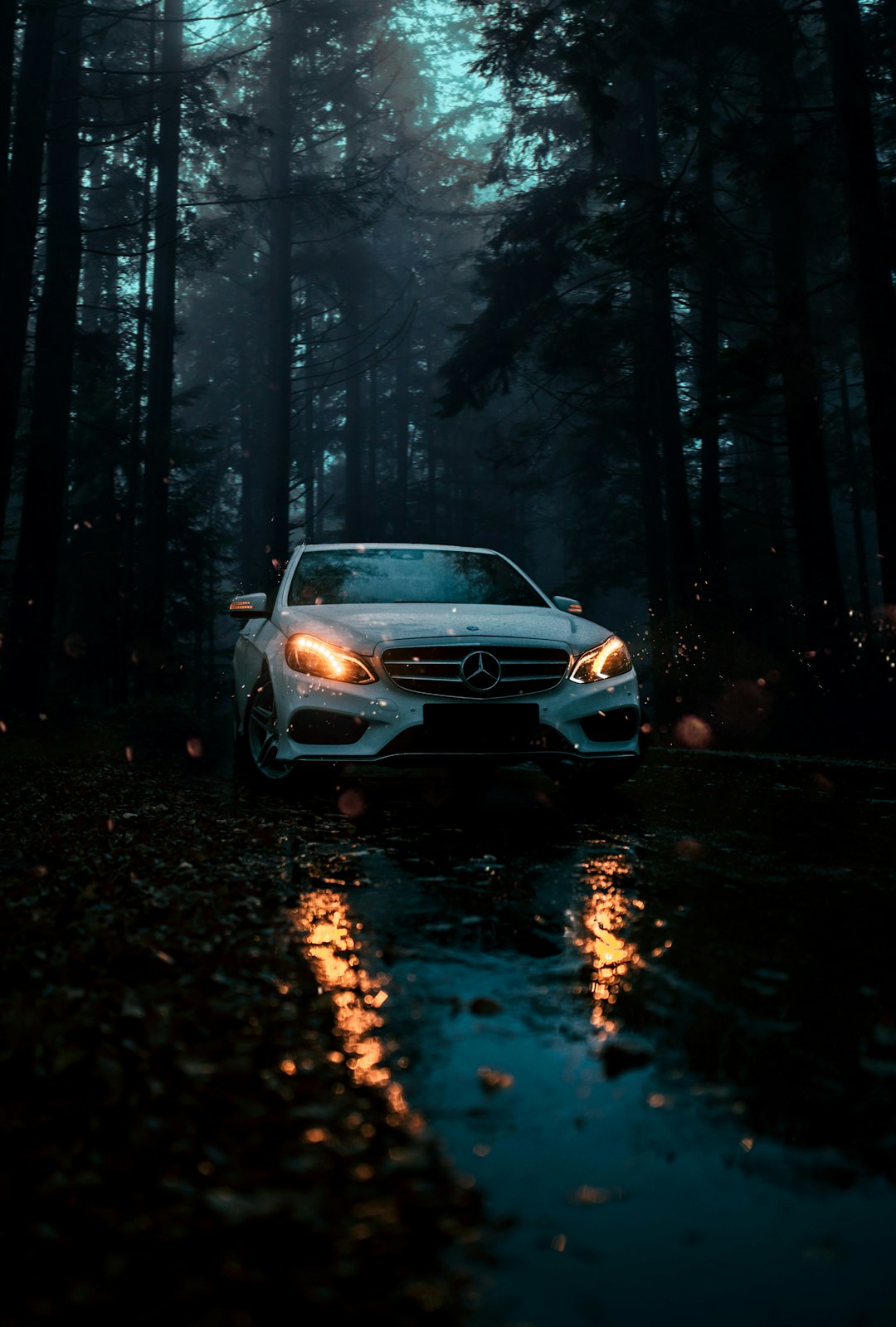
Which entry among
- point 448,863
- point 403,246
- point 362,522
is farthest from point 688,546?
point 403,246

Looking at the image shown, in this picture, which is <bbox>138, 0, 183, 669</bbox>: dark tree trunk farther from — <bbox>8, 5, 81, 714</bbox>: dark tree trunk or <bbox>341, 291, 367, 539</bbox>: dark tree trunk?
<bbox>341, 291, 367, 539</bbox>: dark tree trunk

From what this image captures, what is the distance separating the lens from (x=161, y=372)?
944 inches

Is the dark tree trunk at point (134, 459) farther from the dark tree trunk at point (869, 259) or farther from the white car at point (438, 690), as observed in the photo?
the white car at point (438, 690)

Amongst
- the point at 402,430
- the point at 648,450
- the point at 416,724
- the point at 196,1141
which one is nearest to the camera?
the point at 196,1141

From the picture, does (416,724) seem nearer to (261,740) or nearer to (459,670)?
(459,670)

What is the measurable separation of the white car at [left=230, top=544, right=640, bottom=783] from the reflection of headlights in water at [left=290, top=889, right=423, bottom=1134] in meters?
2.57

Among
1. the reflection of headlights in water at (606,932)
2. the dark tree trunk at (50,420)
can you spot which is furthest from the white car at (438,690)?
the dark tree trunk at (50,420)

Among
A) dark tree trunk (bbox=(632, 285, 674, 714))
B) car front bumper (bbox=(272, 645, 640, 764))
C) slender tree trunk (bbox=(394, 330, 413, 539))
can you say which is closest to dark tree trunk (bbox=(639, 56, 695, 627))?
dark tree trunk (bbox=(632, 285, 674, 714))

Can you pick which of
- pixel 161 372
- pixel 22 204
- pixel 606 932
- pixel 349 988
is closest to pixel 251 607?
pixel 606 932

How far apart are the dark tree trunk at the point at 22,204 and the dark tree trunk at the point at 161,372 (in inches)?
269

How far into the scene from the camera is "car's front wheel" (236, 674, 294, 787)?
25.2 feet

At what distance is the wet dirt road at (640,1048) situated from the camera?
1.78 metres

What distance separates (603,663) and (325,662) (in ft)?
5.92

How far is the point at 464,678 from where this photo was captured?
24.1 feet
